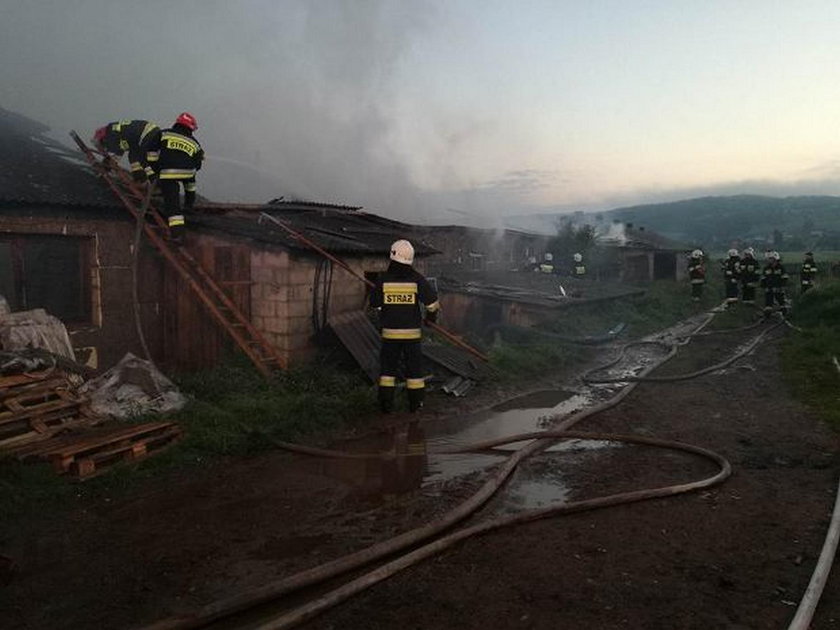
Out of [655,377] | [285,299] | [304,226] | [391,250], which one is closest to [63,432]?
[285,299]

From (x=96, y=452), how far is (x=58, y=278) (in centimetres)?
374

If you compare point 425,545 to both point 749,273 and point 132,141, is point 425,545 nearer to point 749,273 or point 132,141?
point 132,141

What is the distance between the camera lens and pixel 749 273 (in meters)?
17.8

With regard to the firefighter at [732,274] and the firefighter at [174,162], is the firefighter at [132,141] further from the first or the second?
the firefighter at [732,274]

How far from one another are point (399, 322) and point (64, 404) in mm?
3670

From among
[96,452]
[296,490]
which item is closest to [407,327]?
[296,490]

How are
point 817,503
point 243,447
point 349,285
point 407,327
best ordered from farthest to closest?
point 349,285 → point 407,327 → point 243,447 → point 817,503

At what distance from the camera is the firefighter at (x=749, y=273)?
17609 mm

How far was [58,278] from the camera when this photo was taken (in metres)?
7.89

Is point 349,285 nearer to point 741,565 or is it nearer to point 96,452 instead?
point 96,452

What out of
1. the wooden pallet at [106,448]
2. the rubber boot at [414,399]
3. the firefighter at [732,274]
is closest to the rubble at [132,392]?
the wooden pallet at [106,448]

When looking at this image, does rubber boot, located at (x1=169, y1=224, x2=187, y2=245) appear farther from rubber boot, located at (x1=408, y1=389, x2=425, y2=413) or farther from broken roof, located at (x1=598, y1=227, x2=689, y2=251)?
broken roof, located at (x1=598, y1=227, x2=689, y2=251)

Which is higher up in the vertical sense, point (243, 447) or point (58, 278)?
point (58, 278)

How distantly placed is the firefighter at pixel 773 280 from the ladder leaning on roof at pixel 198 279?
14426 millimetres
